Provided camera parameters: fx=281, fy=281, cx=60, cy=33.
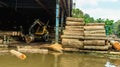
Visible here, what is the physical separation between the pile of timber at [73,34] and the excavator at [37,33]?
4.52 m

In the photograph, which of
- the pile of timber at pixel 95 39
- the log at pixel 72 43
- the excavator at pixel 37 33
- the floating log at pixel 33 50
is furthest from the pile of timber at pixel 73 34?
the excavator at pixel 37 33

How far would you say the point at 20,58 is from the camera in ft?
37.4

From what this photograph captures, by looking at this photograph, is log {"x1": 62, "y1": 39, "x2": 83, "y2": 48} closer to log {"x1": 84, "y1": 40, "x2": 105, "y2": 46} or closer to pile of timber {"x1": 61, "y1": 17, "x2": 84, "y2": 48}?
pile of timber {"x1": 61, "y1": 17, "x2": 84, "y2": 48}

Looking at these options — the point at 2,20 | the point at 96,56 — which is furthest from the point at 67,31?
the point at 2,20

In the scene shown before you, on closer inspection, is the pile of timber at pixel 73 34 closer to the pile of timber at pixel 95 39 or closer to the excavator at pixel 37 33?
the pile of timber at pixel 95 39

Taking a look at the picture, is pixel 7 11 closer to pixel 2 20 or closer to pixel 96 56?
pixel 2 20

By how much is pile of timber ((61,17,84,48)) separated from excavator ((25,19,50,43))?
4519 millimetres

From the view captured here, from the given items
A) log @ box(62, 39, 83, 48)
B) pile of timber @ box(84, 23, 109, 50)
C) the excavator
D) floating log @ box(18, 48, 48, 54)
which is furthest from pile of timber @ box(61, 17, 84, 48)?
the excavator

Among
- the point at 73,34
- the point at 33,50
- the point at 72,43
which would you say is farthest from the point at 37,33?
the point at 33,50

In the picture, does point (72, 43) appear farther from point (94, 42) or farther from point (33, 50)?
point (33, 50)

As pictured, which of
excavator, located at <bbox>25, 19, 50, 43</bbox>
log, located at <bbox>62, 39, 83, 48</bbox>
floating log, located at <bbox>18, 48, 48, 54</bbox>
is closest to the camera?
floating log, located at <bbox>18, 48, 48, 54</bbox>

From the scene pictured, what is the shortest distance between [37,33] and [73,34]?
662 centimetres

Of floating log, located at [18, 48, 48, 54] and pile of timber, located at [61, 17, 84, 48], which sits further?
pile of timber, located at [61, 17, 84, 48]

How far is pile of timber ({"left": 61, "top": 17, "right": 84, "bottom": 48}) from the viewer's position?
14.5 metres
